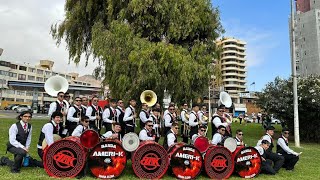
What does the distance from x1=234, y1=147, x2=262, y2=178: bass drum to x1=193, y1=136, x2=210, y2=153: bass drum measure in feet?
2.66

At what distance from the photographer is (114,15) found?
1775 cm

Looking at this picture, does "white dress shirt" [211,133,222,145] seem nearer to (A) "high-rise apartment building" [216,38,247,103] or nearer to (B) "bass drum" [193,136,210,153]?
(B) "bass drum" [193,136,210,153]

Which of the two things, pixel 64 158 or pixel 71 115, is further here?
pixel 71 115

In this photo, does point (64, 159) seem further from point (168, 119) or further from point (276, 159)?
point (276, 159)

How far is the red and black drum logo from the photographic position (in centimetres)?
756

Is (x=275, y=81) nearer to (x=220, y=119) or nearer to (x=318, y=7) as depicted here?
(x=220, y=119)

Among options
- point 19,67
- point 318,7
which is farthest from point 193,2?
point 19,67

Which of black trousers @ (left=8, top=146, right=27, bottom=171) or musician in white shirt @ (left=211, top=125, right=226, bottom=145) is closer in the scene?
black trousers @ (left=8, top=146, right=27, bottom=171)

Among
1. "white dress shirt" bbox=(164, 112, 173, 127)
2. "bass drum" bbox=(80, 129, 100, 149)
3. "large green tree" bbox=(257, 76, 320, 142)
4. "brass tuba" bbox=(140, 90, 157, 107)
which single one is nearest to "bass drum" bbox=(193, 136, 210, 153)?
"bass drum" bbox=(80, 129, 100, 149)

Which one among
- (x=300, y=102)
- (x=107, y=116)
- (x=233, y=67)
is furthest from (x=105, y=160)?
(x=233, y=67)

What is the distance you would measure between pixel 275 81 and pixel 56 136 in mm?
16470

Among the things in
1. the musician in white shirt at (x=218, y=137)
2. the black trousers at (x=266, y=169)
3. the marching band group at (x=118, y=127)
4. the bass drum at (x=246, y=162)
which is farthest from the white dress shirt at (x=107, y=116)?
the black trousers at (x=266, y=169)

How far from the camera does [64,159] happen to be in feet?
25.0

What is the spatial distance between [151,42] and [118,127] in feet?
27.9
